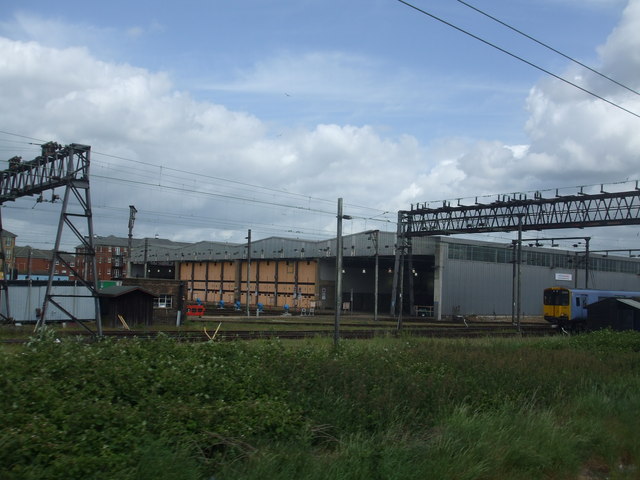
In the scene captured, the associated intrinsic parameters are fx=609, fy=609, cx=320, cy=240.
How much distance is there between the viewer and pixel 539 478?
8.00 meters

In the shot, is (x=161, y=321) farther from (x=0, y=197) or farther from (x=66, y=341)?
(x=66, y=341)

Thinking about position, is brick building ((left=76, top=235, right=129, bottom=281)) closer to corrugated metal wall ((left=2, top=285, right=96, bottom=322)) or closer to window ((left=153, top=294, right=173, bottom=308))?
window ((left=153, top=294, right=173, bottom=308))

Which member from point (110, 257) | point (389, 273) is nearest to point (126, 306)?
point (389, 273)

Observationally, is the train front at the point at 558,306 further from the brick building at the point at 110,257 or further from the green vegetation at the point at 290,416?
the brick building at the point at 110,257

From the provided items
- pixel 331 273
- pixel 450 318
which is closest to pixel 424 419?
pixel 450 318

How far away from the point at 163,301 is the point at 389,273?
42.5 meters

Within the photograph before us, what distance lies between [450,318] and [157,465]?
60.1 metres

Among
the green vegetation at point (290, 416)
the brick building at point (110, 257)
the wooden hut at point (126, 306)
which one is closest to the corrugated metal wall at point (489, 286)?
the wooden hut at point (126, 306)

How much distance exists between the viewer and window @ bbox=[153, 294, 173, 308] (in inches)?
1720

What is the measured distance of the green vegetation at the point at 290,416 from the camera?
19.8 ft

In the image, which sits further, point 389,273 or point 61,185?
point 389,273

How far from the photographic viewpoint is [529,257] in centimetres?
7156

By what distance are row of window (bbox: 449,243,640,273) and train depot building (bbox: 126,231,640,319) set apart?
0.36ft

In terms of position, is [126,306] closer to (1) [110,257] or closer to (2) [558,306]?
(2) [558,306]
